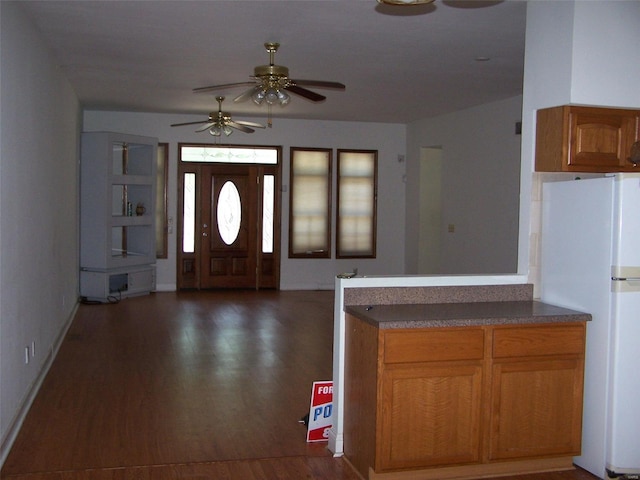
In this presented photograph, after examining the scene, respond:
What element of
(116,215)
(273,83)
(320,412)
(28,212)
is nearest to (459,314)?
(320,412)

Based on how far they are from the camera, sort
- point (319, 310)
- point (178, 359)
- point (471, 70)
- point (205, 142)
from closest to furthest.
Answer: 1. point (178, 359)
2. point (471, 70)
3. point (319, 310)
4. point (205, 142)

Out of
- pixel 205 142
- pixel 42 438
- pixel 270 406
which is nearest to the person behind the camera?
pixel 42 438

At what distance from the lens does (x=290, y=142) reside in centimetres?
1124

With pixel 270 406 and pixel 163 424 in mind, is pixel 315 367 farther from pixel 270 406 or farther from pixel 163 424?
pixel 163 424

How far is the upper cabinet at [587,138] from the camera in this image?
4000 mm

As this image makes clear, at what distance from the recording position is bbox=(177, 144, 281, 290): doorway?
11.0m

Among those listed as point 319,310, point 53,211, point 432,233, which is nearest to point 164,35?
point 53,211

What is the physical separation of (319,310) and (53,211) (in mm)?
3953

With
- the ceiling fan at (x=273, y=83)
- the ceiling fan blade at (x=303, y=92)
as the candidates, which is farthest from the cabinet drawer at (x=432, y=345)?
the ceiling fan blade at (x=303, y=92)

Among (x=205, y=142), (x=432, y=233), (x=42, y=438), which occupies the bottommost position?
(x=42, y=438)

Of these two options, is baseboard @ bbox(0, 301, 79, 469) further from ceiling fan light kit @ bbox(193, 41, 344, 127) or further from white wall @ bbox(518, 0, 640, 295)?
white wall @ bbox(518, 0, 640, 295)

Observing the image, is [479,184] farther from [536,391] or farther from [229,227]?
[536,391]

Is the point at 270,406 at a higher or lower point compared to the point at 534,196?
lower

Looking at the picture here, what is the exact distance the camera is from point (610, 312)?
3.67 m
